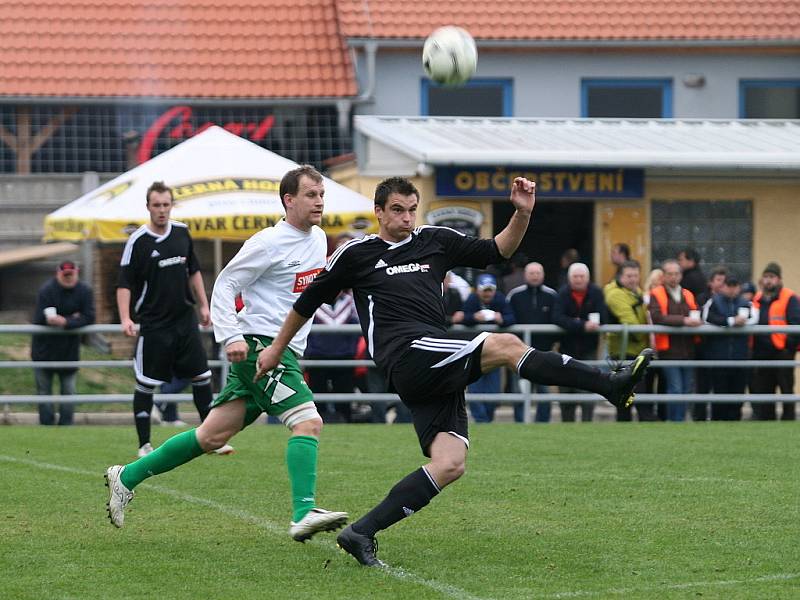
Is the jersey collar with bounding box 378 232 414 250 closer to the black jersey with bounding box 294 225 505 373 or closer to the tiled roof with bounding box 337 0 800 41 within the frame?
the black jersey with bounding box 294 225 505 373

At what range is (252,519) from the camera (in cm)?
816

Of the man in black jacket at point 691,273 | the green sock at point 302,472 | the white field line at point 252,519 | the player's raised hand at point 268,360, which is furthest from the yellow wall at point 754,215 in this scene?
the player's raised hand at point 268,360

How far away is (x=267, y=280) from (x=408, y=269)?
3.87 ft

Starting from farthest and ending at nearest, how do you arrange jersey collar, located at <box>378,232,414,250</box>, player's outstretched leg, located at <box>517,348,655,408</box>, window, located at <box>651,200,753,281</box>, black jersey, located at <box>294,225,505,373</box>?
window, located at <box>651,200,753,281</box> < jersey collar, located at <box>378,232,414,250</box> < black jersey, located at <box>294,225,505,373</box> < player's outstretched leg, located at <box>517,348,655,408</box>

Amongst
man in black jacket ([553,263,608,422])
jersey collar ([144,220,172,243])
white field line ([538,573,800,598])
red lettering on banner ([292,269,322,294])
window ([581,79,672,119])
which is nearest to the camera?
white field line ([538,573,800,598])

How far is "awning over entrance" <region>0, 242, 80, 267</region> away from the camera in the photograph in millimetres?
20594

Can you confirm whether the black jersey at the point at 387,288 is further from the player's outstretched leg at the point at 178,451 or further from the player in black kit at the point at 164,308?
the player in black kit at the point at 164,308

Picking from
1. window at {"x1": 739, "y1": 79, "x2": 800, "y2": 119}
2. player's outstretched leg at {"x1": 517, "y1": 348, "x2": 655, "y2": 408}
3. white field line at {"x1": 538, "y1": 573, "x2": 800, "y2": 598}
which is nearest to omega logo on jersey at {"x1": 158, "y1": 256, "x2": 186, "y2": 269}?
player's outstretched leg at {"x1": 517, "y1": 348, "x2": 655, "y2": 408}

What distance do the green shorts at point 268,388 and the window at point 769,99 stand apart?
1713 centimetres

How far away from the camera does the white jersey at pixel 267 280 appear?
7.62 m

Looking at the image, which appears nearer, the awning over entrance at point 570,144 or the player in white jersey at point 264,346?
the player in white jersey at point 264,346

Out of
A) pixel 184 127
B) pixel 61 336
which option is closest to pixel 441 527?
pixel 61 336

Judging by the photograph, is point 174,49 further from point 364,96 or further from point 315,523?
point 315,523

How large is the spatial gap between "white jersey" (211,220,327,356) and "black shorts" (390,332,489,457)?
1.08 meters
